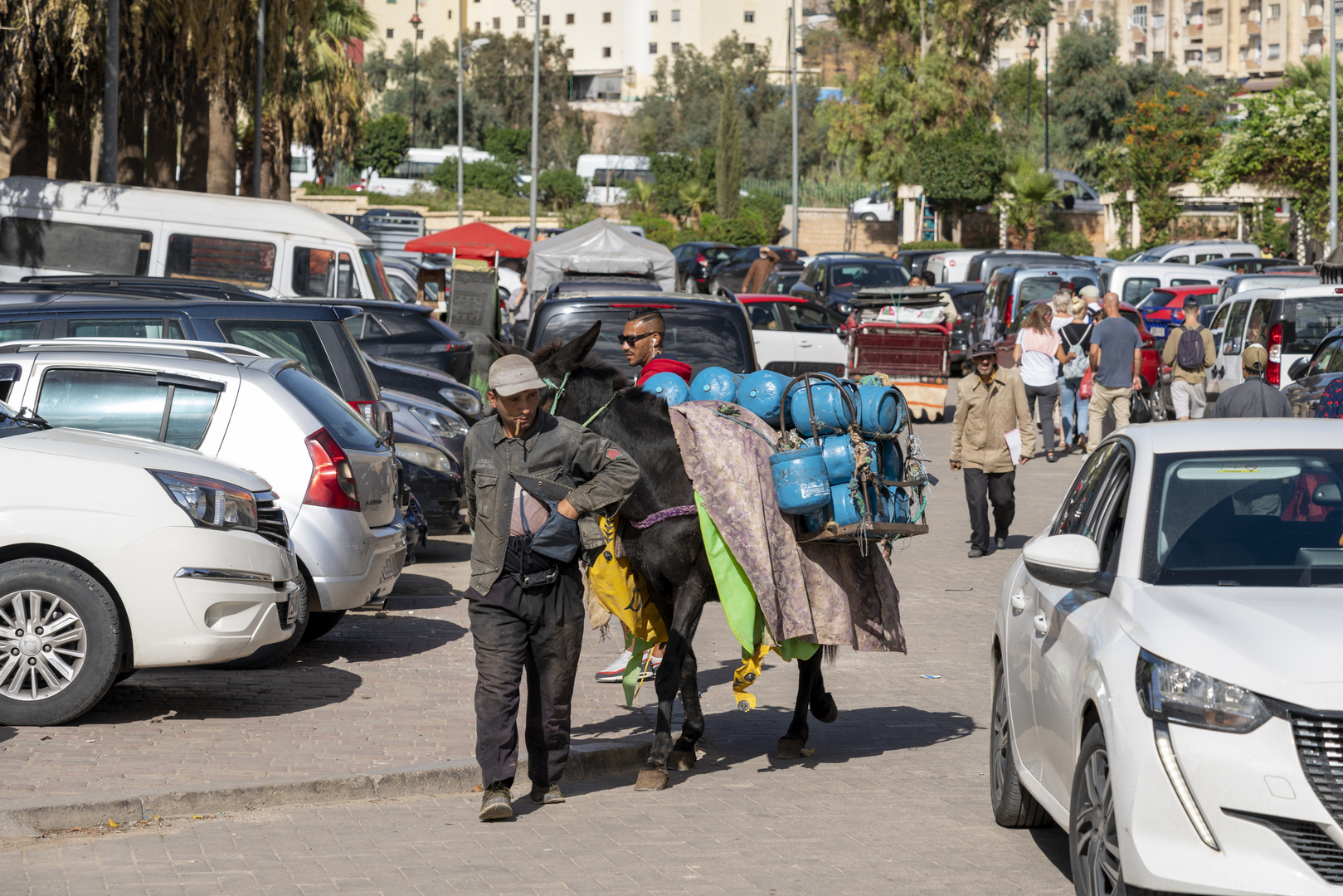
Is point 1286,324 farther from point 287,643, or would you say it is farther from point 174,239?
point 287,643

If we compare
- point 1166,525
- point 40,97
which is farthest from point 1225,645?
point 40,97

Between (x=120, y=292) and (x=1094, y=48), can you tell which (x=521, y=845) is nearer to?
(x=120, y=292)

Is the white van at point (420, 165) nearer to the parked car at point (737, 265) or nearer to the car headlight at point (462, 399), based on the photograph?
the parked car at point (737, 265)

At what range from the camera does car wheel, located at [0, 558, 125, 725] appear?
7723 millimetres

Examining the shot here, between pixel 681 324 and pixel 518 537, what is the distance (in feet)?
19.3

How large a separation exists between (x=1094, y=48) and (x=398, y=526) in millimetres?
82954

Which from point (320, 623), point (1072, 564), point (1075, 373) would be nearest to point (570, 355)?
point (1072, 564)

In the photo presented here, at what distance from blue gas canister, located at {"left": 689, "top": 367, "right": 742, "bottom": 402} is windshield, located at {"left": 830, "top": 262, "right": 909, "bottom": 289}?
1056 inches

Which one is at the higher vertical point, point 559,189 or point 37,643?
point 559,189

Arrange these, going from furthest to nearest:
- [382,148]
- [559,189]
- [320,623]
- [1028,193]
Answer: [382,148]
[559,189]
[1028,193]
[320,623]

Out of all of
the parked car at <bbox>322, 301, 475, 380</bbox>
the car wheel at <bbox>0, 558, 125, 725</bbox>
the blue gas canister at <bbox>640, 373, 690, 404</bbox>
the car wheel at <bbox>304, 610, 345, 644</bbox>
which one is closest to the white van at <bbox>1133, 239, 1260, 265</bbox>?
the parked car at <bbox>322, 301, 475, 380</bbox>

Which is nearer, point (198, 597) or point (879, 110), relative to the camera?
point (198, 597)

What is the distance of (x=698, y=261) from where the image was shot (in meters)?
48.2

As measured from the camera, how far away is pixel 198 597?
7.84 m
